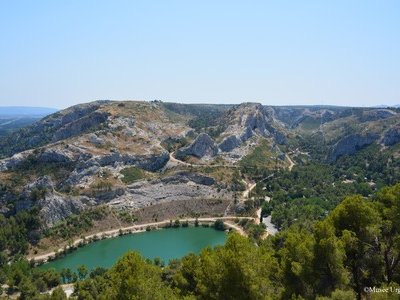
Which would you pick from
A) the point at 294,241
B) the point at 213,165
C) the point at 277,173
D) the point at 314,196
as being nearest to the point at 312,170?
the point at 277,173

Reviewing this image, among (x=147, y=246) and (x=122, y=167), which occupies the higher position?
(x=122, y=167)

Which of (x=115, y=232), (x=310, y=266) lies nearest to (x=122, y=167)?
(x=115, y=232)

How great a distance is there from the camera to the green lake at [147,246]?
311ft

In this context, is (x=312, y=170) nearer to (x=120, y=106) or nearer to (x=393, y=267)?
(x=120, y=106)

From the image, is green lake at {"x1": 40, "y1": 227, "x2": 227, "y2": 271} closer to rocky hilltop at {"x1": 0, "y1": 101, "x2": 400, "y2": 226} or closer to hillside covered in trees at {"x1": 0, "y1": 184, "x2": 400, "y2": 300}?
rocky hilltop at {"x1": 0, "y1": 101, "x2": 400, "y2": 226}

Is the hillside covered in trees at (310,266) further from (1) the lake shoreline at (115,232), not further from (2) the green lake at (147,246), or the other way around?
(1) the lake shoreline at (115,232)

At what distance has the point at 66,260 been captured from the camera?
96250 millimetres

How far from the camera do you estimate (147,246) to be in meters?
104

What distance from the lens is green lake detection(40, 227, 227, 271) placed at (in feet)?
311

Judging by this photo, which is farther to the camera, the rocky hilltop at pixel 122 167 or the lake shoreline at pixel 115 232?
the rocky hilltop at pixel 122 167

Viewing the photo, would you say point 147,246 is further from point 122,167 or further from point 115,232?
point 122,167

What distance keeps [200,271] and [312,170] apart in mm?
136031

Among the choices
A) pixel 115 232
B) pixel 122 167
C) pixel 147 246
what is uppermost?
pixel 122 167

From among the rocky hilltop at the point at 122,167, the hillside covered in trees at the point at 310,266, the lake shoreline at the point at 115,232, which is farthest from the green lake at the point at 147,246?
the hillside covered in trees at the point at 310,266
